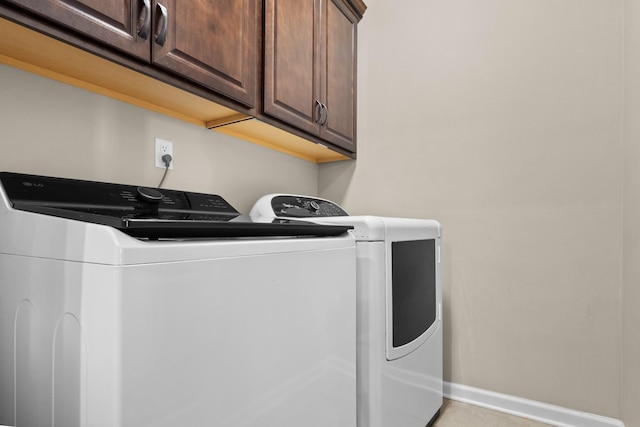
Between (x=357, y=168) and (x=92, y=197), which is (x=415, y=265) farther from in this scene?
(x=92, y=197)

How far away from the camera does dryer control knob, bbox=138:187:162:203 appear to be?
1026 millimetres

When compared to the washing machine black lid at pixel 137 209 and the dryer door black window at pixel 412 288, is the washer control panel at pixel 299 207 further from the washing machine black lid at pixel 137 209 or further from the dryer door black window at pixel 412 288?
the dryer door black window at pixel 412 288

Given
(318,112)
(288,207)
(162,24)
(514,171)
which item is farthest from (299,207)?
(514,171)

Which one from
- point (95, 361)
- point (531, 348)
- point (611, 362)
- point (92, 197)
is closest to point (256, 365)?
point (95, 361)

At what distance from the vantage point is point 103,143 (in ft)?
3.71

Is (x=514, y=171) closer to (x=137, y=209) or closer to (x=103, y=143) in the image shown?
(x=137, y=209)

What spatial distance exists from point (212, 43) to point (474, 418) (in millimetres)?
1966

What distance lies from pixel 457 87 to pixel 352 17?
753 millimetres

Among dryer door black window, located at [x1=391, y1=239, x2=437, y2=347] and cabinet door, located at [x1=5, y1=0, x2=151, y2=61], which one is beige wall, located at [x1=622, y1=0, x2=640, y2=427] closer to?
dryer door black window, located at [x1=391, y1=239, x2=437, y2=347]

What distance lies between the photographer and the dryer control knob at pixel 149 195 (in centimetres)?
103

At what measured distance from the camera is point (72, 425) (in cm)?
52

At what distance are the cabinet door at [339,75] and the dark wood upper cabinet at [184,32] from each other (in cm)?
53

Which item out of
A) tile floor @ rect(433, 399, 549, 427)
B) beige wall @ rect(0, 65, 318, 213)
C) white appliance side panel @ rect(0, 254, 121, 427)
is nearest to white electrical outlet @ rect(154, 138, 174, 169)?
beige wall @ rect(0, 65, 318, 213)

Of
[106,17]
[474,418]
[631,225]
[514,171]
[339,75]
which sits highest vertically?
[339,75]
